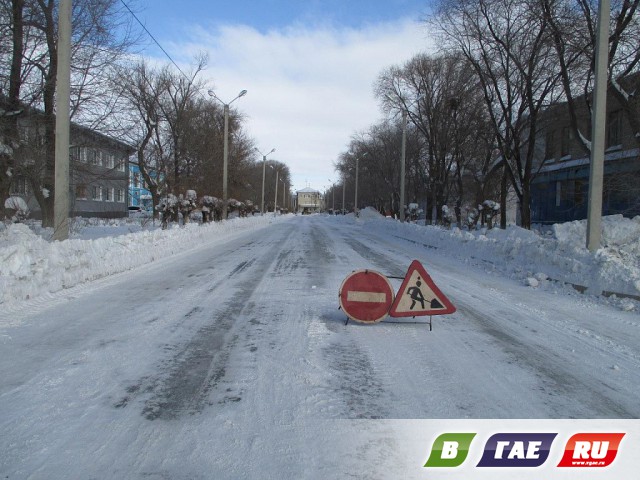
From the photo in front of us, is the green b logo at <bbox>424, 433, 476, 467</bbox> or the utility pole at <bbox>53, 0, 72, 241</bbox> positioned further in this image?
the utility pole at <bbox>53, 0, 72, 241</bbox>

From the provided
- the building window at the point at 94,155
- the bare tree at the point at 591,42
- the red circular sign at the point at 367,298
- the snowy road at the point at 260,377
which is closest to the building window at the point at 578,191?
the bare tree at the point at 591,42

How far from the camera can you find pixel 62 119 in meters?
12.1

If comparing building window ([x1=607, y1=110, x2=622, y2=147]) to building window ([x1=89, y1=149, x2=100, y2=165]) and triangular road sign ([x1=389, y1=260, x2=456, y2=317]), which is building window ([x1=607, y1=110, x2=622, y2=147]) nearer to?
building window ([x1=89, y1=149, x2=100, y2=165])

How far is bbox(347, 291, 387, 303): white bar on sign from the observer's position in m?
7.34

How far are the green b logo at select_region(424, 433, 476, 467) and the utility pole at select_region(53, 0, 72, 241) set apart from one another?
445 inches

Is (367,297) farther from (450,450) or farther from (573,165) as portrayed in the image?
(573,165)

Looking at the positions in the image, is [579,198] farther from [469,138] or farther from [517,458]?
[517,458]

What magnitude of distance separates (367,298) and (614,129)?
31000mm

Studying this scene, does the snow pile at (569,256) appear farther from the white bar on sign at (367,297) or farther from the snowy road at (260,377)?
the white bar on sign at (367,297)

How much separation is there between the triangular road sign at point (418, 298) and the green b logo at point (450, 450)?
3.80 meters

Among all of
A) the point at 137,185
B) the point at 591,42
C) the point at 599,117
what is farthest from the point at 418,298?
the point at 137,185

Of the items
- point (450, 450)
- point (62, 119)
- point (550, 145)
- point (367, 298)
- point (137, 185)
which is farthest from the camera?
point (550, 145)

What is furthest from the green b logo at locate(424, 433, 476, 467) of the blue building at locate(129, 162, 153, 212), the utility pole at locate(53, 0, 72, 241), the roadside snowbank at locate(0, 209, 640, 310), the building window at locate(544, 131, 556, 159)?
the building window at locate(544, 131, 556, 159)

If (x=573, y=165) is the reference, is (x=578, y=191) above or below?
below
